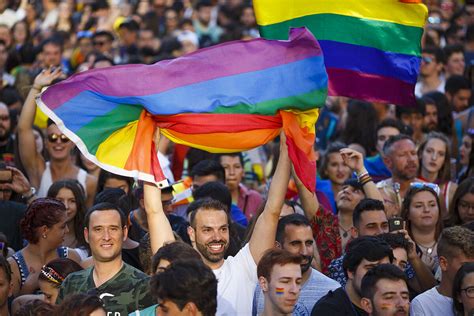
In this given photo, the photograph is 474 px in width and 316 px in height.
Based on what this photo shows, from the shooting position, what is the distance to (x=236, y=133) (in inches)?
365

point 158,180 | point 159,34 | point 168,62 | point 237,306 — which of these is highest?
point 159,34

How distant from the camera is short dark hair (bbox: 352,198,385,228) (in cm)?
1075

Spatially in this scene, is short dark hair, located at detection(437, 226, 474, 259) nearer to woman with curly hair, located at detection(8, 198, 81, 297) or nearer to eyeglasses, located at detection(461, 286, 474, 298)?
eyeglasses, located at detection(461, 286, 474, 298)

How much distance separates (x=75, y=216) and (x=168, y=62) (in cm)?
259

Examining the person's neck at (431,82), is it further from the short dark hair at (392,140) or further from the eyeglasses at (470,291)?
the eyeglasses at (470,291)

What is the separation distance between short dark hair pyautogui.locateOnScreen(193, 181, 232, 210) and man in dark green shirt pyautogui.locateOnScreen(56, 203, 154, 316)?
208 cm

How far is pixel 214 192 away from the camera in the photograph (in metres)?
11.4

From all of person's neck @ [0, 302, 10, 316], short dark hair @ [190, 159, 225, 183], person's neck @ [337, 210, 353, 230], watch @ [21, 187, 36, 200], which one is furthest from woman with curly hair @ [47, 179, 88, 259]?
person's neck @ [337, 210, 353, 230]

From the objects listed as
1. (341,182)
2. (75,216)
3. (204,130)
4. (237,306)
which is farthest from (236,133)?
(341,182)

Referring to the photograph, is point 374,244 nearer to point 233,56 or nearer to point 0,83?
point 233,56

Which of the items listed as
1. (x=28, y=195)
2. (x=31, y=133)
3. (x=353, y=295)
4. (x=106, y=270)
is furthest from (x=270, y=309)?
(x=31, y=133)

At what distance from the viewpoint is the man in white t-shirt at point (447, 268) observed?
9484 mm

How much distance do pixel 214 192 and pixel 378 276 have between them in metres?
2.77

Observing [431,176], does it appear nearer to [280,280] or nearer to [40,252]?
[40,252]
